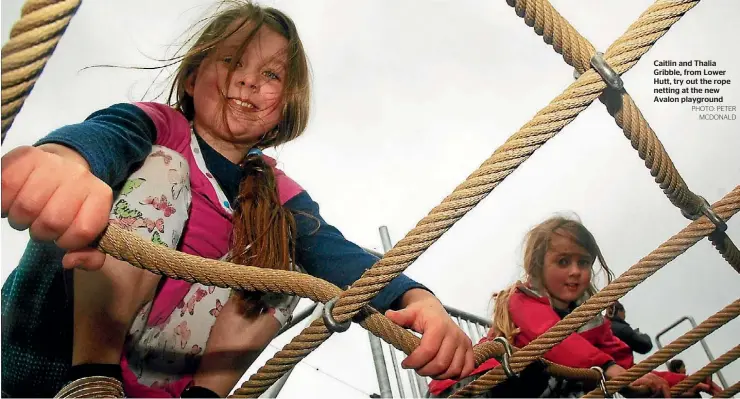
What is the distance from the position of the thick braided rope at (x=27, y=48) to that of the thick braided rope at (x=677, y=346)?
0.92 metres

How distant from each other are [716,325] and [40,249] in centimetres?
95

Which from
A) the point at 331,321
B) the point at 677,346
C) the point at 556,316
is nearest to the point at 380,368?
the point at 556,316

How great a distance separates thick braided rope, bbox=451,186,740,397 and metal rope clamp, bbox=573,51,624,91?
0.33 metres

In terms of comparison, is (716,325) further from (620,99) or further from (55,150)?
(55,150)

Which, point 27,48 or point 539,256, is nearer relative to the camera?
point 27,48

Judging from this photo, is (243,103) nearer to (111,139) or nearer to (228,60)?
(228,60)

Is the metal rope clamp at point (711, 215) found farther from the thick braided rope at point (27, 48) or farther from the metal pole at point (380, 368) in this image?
the metal pole at point (380, 368)

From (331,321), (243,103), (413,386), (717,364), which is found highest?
(243,103)

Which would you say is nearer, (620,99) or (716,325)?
(620,99)

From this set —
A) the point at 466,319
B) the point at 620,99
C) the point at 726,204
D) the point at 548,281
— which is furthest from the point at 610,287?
the point at 466,319

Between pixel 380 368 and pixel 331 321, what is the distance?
1.08 m

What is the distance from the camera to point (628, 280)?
649 mm

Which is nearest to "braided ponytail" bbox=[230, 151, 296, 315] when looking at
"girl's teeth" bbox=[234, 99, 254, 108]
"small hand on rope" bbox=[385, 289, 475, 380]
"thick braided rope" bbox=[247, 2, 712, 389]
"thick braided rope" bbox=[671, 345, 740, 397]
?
"girl's teeth" bbox=[234, 99, 254, 108]

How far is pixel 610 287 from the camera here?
652 mm
